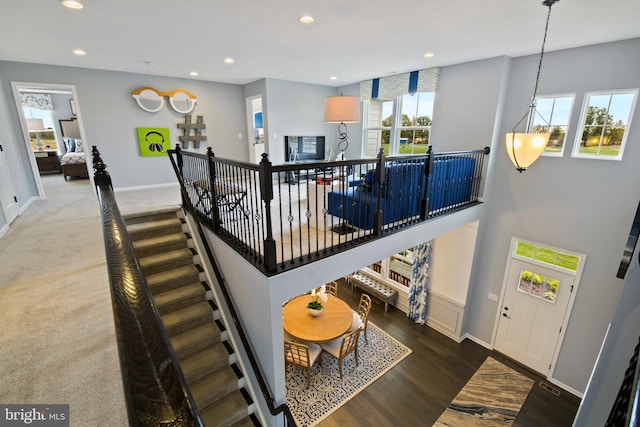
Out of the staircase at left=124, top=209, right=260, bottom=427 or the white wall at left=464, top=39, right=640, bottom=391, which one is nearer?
the staircase at left=124, top=209, right=260, bottom=427

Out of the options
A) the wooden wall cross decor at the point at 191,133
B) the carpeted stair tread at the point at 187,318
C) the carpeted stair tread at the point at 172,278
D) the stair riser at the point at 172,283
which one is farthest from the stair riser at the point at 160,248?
the wooden wall cross decor at the point at 191,133

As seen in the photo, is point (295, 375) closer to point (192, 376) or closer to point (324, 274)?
point (192, 376)

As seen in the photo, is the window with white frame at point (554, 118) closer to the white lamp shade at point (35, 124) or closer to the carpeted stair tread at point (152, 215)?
the carpeted stair tread at point (152, 215)

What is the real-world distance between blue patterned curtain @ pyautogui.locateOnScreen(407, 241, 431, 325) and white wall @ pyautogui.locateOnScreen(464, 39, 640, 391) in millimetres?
1319

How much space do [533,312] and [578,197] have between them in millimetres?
2145

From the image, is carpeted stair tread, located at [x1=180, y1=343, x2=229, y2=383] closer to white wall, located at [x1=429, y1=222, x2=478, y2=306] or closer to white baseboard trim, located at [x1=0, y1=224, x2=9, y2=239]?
white baseboard trim, located at [x1=0, y1=224, x2=9, y2=239]

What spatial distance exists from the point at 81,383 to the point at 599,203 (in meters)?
6.09

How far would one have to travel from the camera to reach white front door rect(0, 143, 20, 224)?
12.1ft

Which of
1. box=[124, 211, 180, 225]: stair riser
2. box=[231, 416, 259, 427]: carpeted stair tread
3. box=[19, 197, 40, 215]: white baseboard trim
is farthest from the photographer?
box=[19, 197, 40, 215]: white baseboard trim

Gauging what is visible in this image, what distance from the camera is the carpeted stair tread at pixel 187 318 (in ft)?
11.8

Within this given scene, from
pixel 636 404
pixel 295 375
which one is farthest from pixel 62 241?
pixel 636 404

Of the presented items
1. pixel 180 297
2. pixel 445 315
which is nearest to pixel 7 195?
pixel 180 297

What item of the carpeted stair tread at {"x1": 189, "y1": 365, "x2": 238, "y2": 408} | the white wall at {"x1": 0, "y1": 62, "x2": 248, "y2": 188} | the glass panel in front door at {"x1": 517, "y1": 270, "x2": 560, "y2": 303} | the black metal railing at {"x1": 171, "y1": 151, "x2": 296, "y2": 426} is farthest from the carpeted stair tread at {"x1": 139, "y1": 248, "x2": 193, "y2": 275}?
the glass panel in front door at {"x1": 517, "y1": 270, "x2": 560, "y2": 303}
